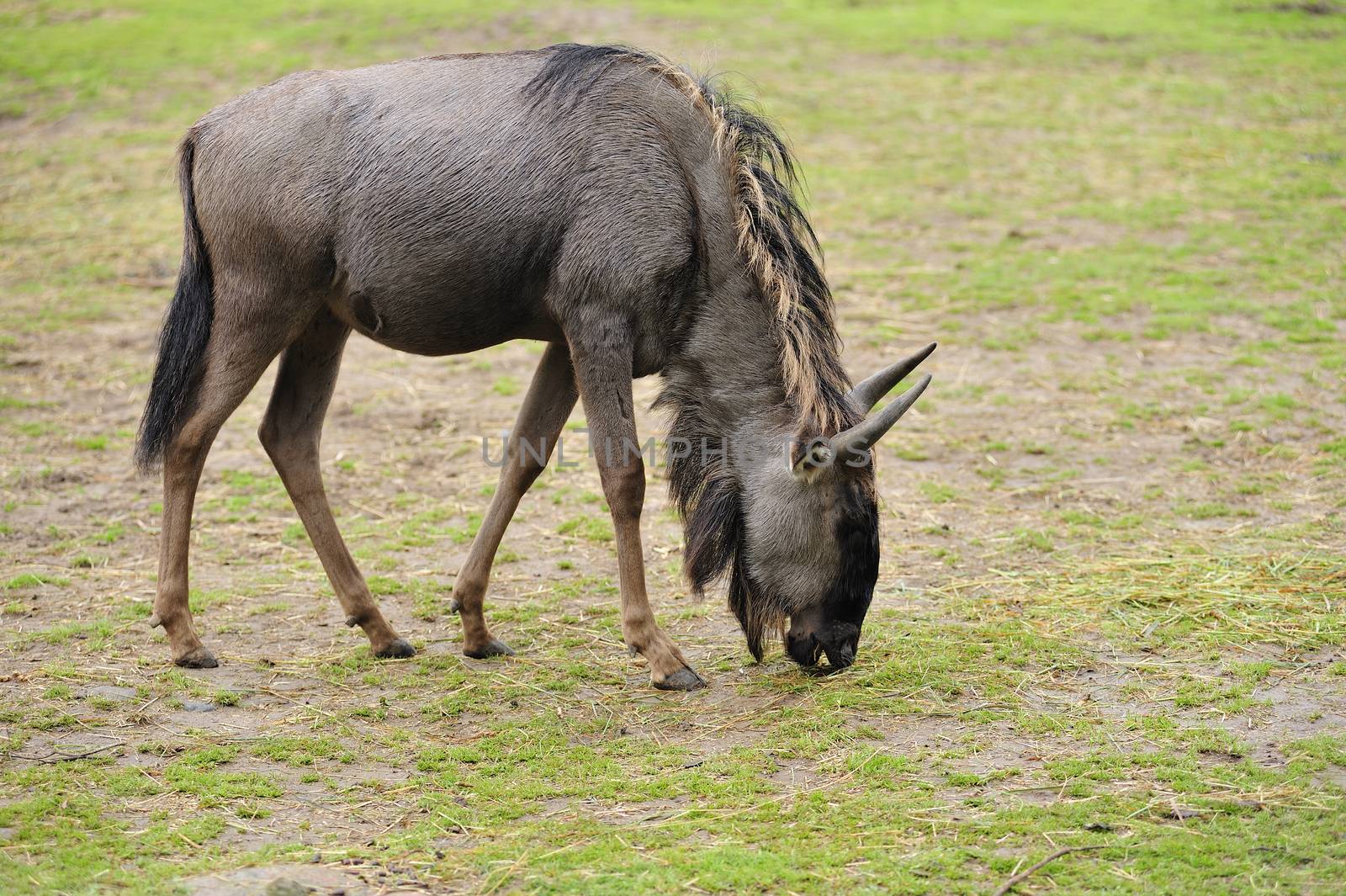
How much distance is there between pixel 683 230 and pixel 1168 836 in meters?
2.87

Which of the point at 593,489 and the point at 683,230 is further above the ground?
the point at 683,230

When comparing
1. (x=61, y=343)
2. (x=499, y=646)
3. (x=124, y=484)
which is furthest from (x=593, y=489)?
(x=61, y=343)

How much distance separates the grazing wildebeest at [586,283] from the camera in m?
5.27

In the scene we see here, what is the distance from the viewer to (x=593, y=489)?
7.82 m

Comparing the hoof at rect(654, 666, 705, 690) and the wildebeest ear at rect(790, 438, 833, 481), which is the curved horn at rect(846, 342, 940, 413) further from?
the hoof at rect(654, 666, 705, 690)

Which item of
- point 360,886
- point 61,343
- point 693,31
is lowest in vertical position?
point 61,343

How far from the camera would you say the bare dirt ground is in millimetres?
4180

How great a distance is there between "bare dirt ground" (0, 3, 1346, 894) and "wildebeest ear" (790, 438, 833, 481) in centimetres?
91

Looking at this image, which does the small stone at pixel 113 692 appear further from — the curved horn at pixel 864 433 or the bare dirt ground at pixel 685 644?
the curved horn at pixel 864 433

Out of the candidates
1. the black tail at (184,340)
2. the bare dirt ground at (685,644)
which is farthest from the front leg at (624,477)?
the black tail at (184,340)

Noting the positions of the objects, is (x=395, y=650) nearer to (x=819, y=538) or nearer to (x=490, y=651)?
(x=490, y=651)

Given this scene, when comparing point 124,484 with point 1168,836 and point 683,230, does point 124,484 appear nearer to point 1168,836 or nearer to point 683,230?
point 683,230

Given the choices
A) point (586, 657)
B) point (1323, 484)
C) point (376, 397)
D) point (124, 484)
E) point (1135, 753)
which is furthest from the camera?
point (376, 397)

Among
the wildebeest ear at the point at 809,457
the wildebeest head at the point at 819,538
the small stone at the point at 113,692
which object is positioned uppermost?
the wildebeest ear at the point at 809,457
